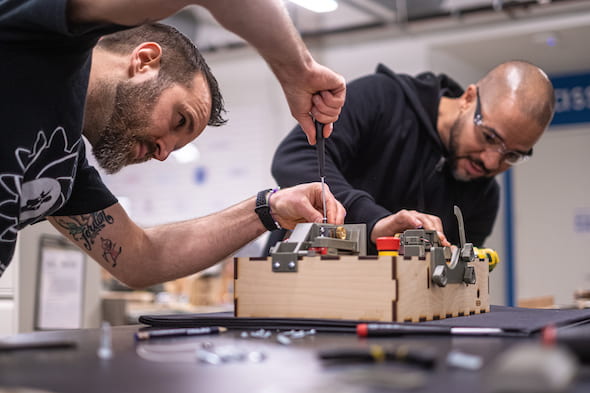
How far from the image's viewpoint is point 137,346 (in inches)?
36.5

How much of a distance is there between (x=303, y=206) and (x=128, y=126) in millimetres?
423

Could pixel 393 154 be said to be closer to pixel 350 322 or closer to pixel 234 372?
pixel 350 322

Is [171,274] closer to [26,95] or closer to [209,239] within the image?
[209,239]

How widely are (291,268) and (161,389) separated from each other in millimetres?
545

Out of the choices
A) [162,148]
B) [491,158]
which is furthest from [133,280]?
[491,158]

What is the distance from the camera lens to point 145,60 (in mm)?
1470

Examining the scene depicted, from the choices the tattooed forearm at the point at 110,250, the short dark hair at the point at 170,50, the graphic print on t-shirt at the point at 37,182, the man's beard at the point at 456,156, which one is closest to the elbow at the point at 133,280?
the tattooed forearm at the point at 110,250

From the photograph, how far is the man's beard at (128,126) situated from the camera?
1455 mm

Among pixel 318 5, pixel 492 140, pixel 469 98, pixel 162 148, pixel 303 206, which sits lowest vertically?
pixel 303 206

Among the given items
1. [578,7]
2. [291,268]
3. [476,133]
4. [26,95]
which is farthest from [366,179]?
[578,7]

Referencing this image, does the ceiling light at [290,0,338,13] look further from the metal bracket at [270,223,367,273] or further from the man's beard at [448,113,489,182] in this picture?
the metal bracket at [270,223,367,273]

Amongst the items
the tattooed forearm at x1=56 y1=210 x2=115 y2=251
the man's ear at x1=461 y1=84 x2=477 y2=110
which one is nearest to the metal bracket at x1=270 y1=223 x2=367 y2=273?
the tattooed forearm at x1=56 y1=210 x2=115 y2=251

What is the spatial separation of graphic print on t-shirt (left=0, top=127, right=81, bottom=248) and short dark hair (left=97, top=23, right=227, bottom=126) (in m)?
0.24

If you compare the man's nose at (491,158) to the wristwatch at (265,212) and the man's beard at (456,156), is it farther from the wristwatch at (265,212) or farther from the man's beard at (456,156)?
the wristwatch at (265,212)
